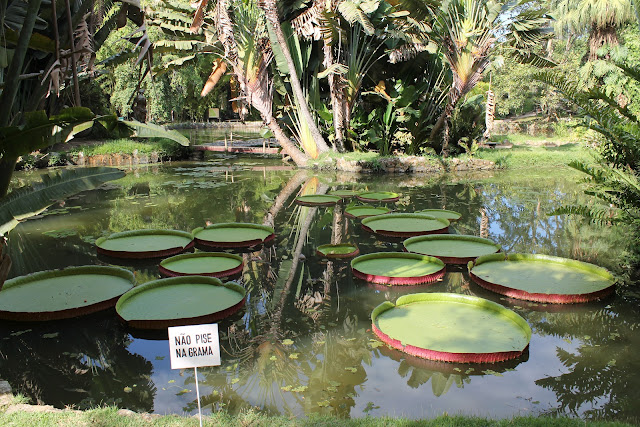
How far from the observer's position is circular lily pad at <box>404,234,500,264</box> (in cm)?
687

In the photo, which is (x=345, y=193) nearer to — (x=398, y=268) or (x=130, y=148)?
(x=398, y=268)

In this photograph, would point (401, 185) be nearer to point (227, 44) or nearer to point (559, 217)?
point (559, 217)

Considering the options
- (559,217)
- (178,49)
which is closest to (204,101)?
(178,49)

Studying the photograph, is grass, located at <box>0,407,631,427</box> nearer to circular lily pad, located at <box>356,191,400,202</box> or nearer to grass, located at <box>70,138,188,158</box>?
circular lily pad, located at <box>356,191,400,202</box>

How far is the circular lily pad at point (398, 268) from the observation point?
6137 millimetres

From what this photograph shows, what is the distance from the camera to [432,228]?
8.34m

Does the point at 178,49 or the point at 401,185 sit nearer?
the point at 401,185

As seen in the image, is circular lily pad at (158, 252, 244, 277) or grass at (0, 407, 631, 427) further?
circular lily pad at (158, 252, 244, 277)

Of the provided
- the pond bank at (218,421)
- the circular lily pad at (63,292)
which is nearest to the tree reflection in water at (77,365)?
the circular lily pad at (63,292)

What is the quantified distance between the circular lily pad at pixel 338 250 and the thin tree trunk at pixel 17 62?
15.1 ft

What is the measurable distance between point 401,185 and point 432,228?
538cm

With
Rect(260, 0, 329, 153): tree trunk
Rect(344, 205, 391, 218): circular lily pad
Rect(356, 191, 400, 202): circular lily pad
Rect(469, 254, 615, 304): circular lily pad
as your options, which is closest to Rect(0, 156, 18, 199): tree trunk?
Rect(469, 254, 615, 304): circular lily pad

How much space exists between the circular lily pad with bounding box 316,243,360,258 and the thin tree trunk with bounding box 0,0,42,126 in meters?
4.60

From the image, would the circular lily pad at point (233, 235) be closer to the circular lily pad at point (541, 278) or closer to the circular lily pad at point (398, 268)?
the circular lily pad at point (398, 268)
